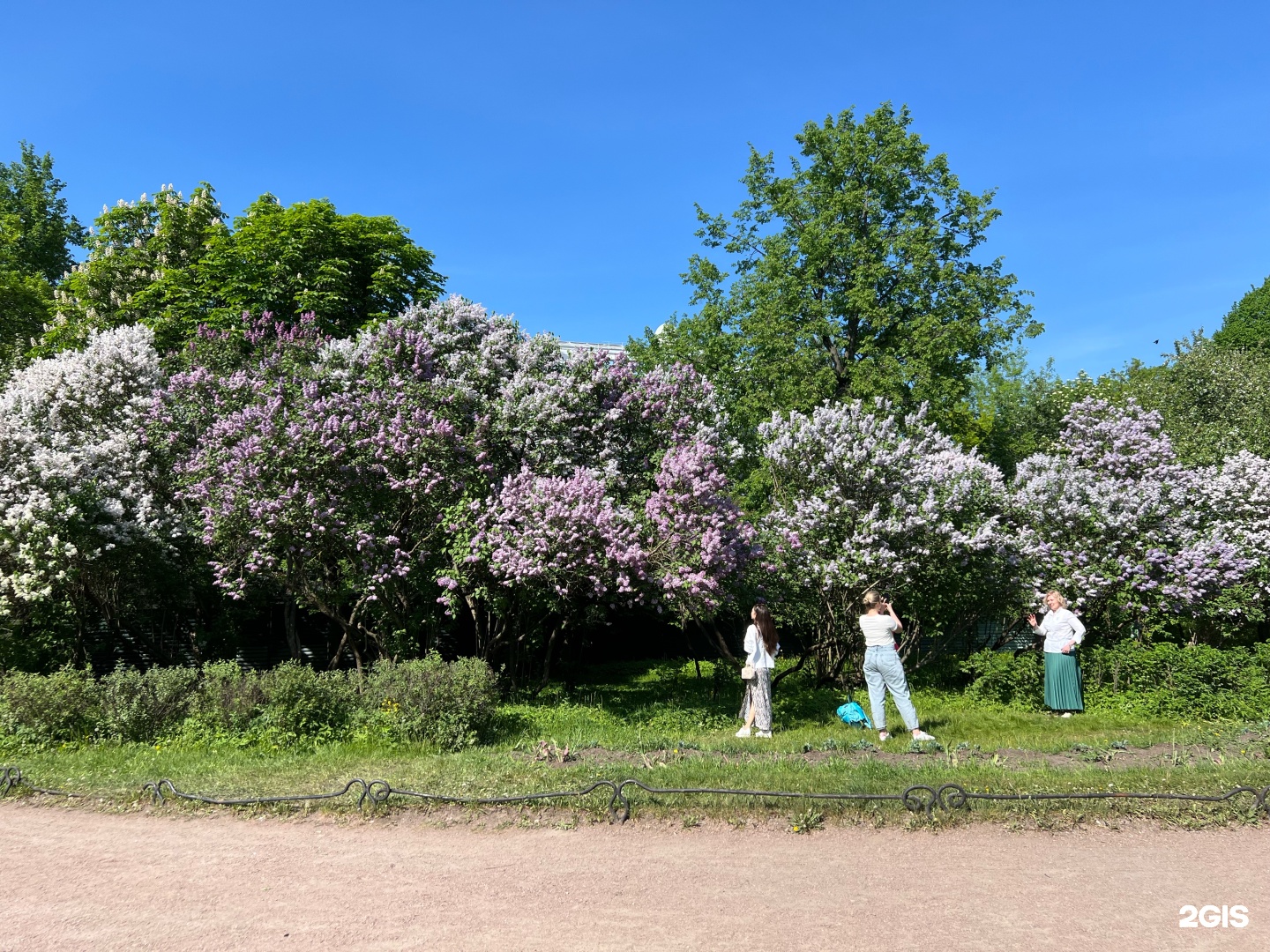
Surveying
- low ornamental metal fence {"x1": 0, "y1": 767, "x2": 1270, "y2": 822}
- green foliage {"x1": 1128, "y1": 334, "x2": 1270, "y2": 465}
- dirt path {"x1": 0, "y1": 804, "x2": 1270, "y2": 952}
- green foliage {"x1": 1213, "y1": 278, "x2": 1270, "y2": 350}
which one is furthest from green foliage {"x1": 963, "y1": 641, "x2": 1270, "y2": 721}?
green foliage {"x1": 1213, "y1": 278, "x2": 1270, "y2": 350}

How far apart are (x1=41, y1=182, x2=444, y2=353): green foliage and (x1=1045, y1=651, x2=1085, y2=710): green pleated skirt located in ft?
43.0

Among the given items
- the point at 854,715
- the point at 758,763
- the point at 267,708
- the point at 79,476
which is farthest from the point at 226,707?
the point at 854,715

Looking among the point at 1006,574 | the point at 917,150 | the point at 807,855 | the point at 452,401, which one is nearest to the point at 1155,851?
the point at 807,855

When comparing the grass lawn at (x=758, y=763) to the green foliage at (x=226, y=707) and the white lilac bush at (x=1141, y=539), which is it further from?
the white lilac bush at (x=1141, y=539)

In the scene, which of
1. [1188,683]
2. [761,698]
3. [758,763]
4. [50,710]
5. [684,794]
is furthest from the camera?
[1188,683]

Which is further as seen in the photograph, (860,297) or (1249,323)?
(1249,323)

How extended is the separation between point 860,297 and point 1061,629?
11.4 meters

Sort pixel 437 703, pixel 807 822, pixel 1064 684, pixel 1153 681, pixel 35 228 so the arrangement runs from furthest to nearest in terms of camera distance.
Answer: pixel 35 228 < pixel 1153 681 < pixel 1064 684 < pixel 437 703 < pixel 807 822

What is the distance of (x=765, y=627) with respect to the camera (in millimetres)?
10094

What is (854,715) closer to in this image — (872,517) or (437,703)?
(872,517)

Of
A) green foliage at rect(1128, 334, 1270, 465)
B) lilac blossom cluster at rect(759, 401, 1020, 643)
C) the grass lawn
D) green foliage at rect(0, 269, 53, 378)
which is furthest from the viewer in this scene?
green foliage at rect(0, 269, 53, 378)

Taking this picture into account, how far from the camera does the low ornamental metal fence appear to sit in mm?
6219

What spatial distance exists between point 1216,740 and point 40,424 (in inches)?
635

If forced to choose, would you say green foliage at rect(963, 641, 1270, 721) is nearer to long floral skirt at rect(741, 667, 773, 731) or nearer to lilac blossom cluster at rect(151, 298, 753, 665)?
long floral skirt at rect(741, 667, 773, 731)
